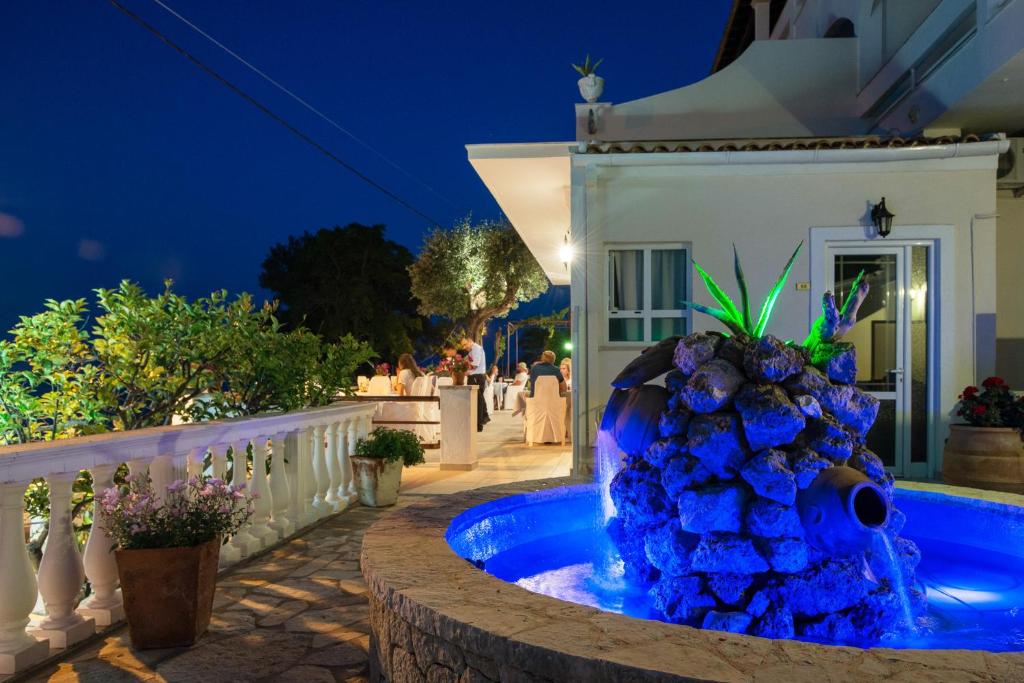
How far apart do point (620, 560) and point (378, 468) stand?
11.0 feet

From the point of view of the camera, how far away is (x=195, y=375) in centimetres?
577

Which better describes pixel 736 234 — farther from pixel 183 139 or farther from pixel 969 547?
pixel 183 139

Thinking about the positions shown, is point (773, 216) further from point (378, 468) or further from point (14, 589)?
point (14, 589)

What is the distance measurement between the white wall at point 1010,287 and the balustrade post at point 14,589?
10.0 meters

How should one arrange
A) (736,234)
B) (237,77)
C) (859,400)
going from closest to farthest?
1. (859,400)
2. (736,234)
3. (237,77)

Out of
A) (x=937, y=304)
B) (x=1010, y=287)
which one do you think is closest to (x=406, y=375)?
(x=937, y=304)

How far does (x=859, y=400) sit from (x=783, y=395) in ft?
1.57

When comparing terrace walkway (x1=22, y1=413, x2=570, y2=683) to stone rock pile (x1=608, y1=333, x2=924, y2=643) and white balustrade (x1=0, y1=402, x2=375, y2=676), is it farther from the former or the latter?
stone rock pile (x1=608, y1=333, x2=924, y2=643)

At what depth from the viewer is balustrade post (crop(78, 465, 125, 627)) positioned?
3539 millimetres

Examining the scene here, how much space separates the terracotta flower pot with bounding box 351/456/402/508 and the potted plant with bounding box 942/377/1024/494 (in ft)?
17.4

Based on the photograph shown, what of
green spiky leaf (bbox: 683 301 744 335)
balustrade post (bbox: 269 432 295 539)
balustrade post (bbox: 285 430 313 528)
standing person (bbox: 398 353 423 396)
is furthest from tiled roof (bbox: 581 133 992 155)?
standing person (bbox: 398 353 423 396)

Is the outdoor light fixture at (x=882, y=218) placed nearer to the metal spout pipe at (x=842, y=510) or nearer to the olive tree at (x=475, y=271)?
the metal spout pipe at (x=842, y=510)

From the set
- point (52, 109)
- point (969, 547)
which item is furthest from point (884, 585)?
point (52, 109)

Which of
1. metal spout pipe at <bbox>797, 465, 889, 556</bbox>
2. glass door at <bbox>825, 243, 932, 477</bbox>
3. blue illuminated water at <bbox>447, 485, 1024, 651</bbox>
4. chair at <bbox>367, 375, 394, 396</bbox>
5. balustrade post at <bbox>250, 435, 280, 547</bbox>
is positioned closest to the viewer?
metal spout pipe at <bbox>797, 465, 889, 556</bbox>
